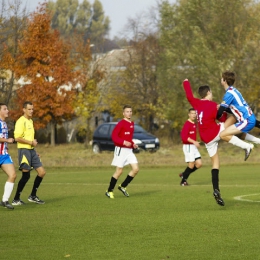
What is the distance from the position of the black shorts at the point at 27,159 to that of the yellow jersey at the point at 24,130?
110 millimetres

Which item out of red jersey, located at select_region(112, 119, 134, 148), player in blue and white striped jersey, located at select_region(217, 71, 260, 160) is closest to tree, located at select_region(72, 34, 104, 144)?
red jersey, located at select_region(112, 119, 134, 148)

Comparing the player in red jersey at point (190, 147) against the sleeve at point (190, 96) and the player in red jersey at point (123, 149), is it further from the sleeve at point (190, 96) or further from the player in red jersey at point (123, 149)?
the sleeve at point (190, 96)

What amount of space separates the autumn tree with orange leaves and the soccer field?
90.6ft

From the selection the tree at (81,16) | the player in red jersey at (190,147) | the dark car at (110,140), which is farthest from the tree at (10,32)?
the tree at (81,16)

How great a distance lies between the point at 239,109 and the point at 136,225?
10.1ft

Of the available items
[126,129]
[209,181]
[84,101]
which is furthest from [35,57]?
[126,129]

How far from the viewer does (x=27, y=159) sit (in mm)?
15875

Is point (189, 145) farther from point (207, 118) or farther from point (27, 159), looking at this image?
point (207, 118)

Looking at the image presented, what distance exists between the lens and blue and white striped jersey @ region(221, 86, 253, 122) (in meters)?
13.1

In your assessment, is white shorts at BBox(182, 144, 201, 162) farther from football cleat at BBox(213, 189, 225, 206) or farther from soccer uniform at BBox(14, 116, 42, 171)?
football cleat at BBox(213, 189, 225, 206)

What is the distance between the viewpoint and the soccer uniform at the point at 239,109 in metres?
13.2

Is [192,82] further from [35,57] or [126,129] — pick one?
[126,129]

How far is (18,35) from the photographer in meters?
38.6

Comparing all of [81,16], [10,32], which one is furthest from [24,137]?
[81,16]
